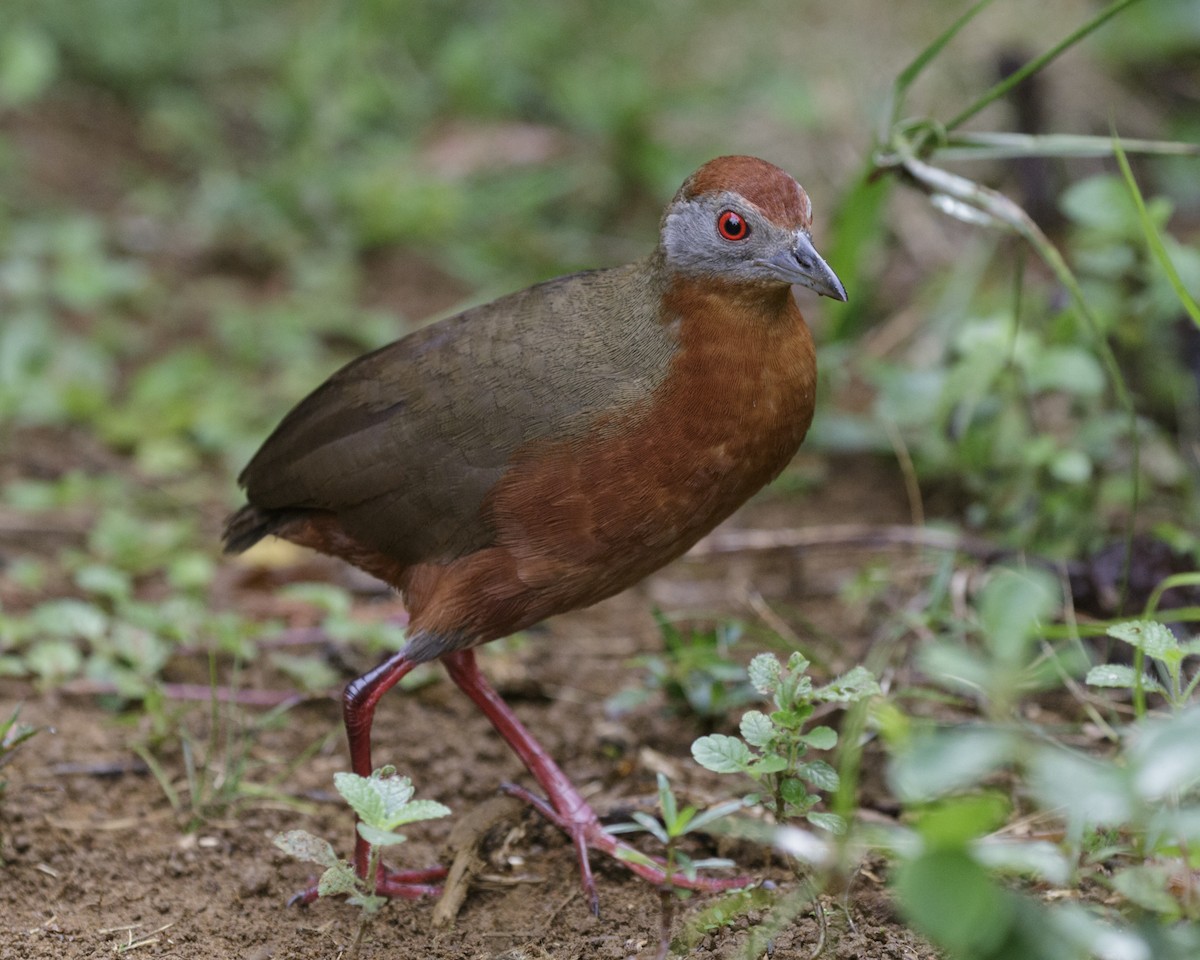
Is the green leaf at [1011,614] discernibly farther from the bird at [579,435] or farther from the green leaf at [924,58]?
the green leaf at [924,58]

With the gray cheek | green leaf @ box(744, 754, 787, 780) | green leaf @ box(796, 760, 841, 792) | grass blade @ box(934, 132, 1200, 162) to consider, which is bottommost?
green leaf @ box(796, 760, 841, 792)

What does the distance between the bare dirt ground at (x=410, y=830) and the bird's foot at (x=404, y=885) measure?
0.03 m

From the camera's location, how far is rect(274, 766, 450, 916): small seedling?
2.46 m

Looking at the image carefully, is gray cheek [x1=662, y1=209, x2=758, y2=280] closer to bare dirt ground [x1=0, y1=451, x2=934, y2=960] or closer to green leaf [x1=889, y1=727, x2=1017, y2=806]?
bare dirt ground [x1=0, y1=451, x2=934, y2=960]

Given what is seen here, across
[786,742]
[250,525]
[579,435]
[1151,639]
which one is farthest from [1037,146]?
[250,525]

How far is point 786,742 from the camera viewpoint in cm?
262

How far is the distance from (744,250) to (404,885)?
165 cm

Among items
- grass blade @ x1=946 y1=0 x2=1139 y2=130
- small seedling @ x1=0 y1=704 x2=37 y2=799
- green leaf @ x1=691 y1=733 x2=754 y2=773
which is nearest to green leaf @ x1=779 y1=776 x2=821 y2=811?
green leaf @ x1=691 y1=733 x2=754 y2=773

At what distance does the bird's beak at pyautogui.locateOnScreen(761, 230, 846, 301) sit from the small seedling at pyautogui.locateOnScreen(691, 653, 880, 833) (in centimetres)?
92

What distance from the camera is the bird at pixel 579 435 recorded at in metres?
3.11

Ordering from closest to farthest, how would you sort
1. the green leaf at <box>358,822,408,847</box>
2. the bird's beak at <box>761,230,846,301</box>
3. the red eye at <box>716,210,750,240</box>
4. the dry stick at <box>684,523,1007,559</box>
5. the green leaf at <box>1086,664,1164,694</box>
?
the green leaf at <box>358,822,408,847</box> < the green leaf at <box>1086,664,1164,694</box> < the bird's beak at <box>761,230,846,301</box> < the red eye at <box>716,210,750,240</box> < the dry stick at <box>684,523,1007,559</box>

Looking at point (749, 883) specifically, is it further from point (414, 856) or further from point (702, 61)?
point (702, 61)

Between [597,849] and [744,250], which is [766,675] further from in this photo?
[744,250]

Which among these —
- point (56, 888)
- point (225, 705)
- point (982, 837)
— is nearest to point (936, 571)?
point (982, 837)
